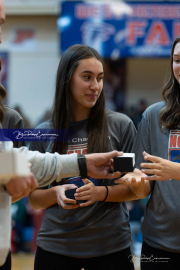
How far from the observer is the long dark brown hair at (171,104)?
6.34 ft

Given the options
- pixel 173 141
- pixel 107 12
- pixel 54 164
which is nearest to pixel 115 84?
pixel 107 12

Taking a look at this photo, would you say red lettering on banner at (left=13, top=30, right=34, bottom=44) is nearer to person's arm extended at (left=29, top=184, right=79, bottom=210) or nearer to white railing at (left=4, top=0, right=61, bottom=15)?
white railing at (left=4, top=0, right=61, bottom=15)

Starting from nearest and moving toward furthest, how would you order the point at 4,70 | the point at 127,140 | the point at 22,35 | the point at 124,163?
the point at 124,163, the point at 127,140, the point at 4,70, the point at 22,35

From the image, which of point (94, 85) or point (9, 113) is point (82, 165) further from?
point (9, 113)

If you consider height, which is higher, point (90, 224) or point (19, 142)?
point (19, 142)

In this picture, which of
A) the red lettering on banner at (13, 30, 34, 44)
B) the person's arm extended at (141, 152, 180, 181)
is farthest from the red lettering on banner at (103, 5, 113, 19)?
the person's arm extended at (141, 152, 180, 181)

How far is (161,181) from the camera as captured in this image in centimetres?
191

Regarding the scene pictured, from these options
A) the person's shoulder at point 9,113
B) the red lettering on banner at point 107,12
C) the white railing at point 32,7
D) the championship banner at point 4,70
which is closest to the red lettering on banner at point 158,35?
the red lettering on banner at point 107,12

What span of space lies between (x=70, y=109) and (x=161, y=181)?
648 mm

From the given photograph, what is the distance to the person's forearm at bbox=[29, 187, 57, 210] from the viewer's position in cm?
196

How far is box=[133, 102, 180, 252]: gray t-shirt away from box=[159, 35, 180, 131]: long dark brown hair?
0.03m

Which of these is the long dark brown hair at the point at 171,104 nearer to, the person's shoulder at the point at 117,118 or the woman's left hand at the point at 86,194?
the person's shoulder at the point at 117,118

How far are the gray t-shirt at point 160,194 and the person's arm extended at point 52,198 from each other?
39 centimetres

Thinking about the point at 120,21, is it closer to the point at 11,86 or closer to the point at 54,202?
the point at 11,86
